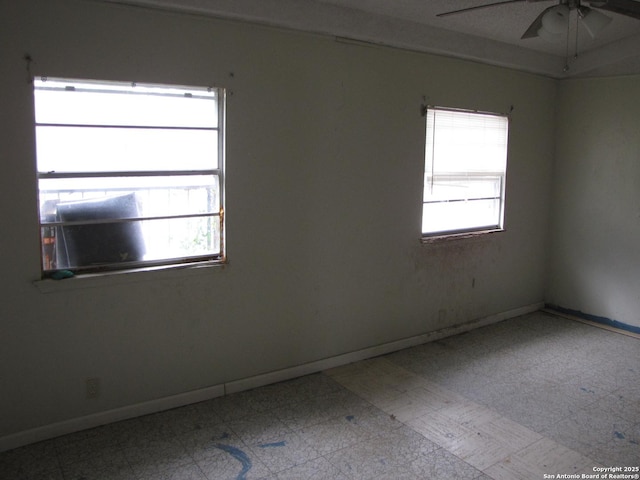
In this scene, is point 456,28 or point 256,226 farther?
point 456,28

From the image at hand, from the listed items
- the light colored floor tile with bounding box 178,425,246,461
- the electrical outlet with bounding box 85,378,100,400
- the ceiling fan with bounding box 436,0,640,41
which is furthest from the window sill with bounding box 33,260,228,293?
the ceiling fan with bounding box 436,0,640,41

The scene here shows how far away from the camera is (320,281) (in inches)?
156

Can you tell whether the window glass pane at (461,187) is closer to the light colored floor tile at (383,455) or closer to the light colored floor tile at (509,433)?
the light colored floor tile at (509,433)

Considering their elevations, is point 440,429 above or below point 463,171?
below

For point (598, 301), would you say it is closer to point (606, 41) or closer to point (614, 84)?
point (614, 84)

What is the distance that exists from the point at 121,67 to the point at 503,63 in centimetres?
332

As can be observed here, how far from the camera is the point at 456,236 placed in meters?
4.82

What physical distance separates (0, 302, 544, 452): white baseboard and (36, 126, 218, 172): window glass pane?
4.73 ft

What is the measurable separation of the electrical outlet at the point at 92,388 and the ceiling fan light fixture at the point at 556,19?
10.6 feet

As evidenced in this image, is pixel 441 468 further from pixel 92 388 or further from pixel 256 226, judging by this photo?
pixel 92 388

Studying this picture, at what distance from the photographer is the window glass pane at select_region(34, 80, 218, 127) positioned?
2895 mm

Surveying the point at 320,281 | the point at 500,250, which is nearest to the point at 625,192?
the point at 500,250

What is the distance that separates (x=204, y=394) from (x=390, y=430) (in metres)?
1.23

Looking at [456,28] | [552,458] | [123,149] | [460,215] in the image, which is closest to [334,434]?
[552,458]
